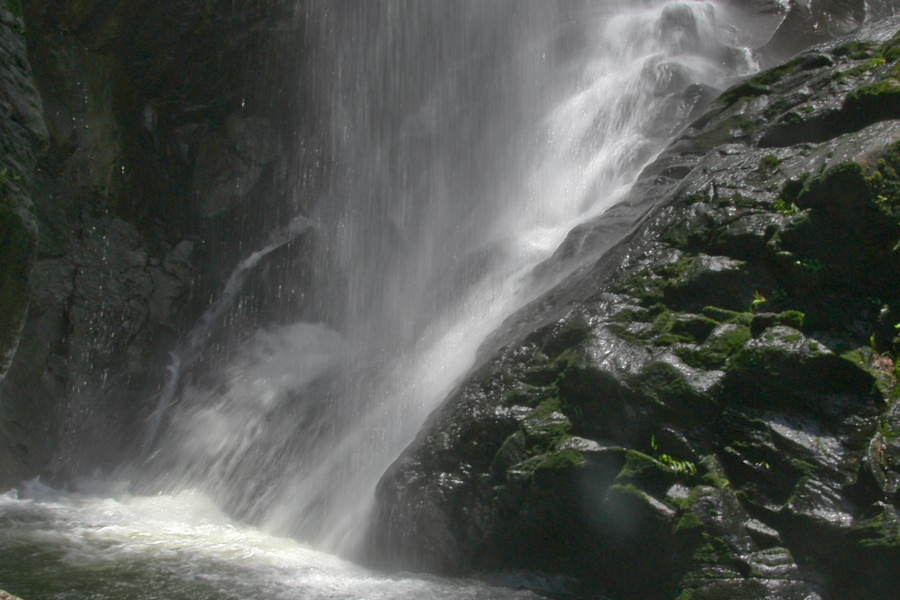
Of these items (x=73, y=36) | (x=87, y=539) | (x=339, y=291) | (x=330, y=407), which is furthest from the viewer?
(x=339, y=291)

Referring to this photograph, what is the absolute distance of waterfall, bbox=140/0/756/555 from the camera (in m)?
9.20

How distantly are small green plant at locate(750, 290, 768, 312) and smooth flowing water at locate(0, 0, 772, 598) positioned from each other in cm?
348

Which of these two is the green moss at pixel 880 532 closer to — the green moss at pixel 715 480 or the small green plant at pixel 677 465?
the green moss at pixel 715 480

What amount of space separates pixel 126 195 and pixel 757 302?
10801mm

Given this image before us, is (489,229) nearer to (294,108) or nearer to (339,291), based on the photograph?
(339,291)

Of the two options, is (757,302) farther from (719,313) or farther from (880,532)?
(880,532)

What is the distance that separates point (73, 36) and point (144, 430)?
6.95m

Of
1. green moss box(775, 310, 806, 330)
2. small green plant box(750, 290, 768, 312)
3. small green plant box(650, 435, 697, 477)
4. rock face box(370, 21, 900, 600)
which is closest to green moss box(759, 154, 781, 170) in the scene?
rock face box(370, 21, 900, 600)

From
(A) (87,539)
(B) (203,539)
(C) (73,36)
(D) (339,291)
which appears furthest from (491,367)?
(C) (73,36)

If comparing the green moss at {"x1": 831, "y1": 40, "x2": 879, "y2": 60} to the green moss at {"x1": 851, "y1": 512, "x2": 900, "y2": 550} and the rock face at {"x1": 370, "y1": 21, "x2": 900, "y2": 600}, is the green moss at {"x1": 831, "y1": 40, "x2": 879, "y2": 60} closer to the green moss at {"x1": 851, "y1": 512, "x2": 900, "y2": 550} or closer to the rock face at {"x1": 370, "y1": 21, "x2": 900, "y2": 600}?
the rock face at {"x1": 370, "y1": 21, "x2": 900, "y2": 600}

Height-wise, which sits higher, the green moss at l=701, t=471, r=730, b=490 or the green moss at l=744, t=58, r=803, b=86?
the green moss at l=744, t=58, r=803, b=86

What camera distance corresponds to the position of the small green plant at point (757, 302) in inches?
214

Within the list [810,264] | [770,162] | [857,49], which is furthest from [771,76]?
[810,264]

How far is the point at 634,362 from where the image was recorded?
5.59 meters
